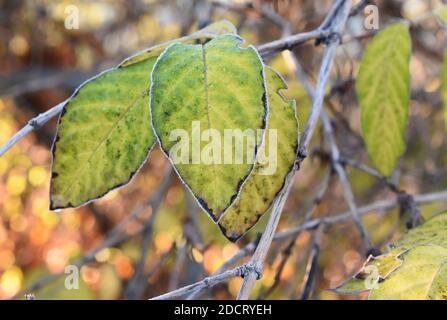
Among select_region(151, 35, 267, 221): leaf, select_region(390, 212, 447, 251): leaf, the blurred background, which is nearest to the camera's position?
select_region(151, 35, 267, 221): leaf

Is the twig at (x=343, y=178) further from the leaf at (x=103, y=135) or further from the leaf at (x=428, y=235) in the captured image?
the leaf at (x=103, y=135)

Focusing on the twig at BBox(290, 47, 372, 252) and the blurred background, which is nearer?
the twig at BBox(290, 47, 372, 252)

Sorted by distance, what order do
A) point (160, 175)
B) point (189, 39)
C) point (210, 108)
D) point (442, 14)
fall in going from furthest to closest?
point (160, 175) → point (442, 14) → point (189, 39) → point (210, 108)

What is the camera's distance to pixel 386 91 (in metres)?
0.73

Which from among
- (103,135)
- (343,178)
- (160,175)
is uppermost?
(103,135)

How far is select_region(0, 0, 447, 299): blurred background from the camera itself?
1.13 meters

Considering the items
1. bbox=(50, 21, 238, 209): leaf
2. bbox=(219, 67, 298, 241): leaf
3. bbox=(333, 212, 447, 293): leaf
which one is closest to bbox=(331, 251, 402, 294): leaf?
bbox=(333, 212, 447, 293): leaf

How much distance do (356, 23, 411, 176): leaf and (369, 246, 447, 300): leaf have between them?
0.77ft

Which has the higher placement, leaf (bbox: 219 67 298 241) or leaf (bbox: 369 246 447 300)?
leaf (bbox: 219 67 298 241)

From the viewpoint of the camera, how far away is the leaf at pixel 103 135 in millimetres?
534

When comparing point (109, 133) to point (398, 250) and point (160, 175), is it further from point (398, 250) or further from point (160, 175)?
point (160, 175)

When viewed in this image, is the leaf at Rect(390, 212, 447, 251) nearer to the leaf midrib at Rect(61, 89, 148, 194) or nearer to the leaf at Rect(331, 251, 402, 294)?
the leaf at Rect(331, 251, 402, 294)

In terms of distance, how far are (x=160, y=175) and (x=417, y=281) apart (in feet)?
4.08

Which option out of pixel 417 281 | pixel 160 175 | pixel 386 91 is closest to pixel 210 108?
pixel 417 281
